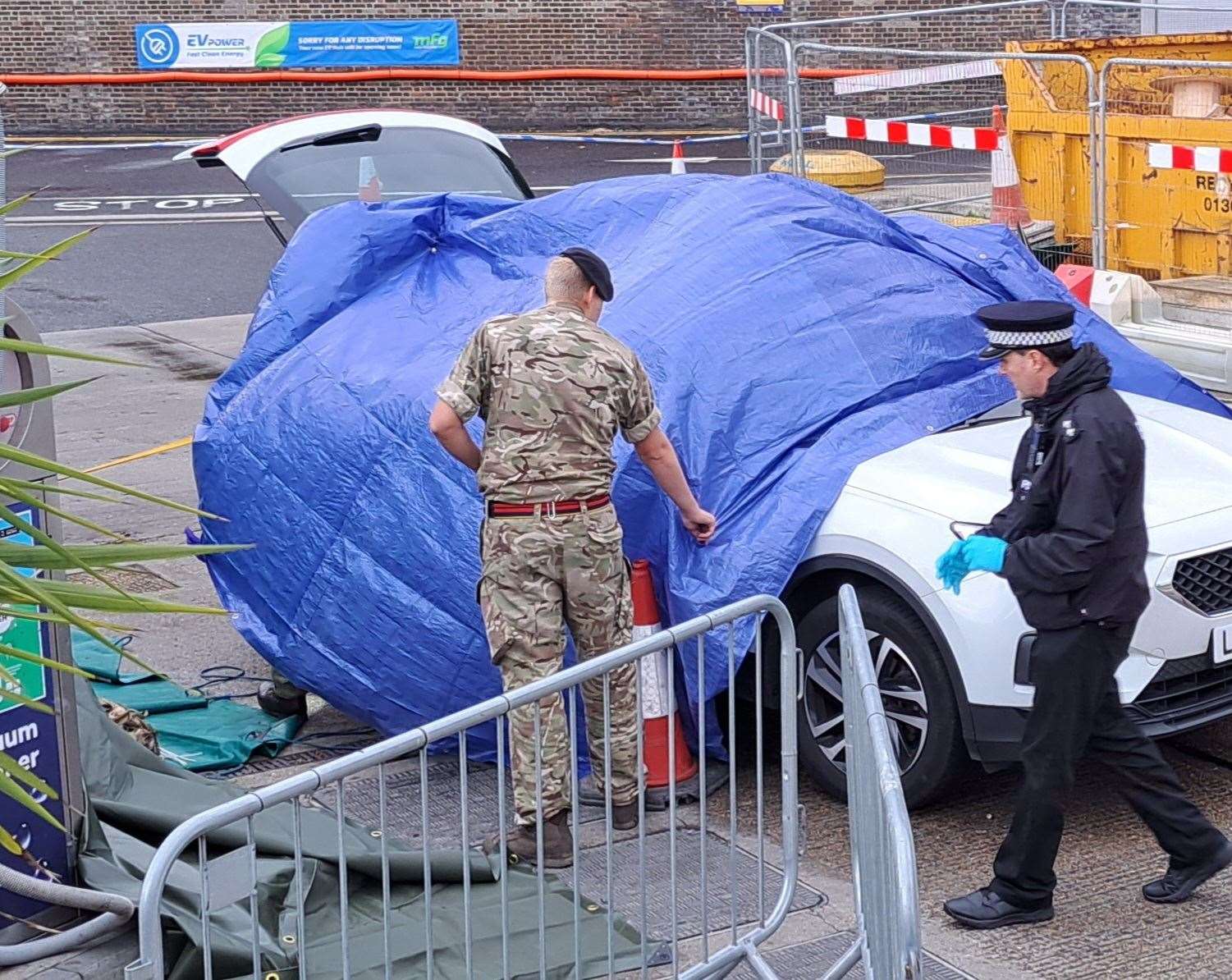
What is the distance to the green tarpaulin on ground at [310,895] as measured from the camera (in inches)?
161

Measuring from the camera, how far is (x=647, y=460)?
201 inches

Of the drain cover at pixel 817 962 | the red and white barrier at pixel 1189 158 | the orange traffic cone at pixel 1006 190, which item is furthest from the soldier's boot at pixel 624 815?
the orange traffic cone at pixel 1006 190

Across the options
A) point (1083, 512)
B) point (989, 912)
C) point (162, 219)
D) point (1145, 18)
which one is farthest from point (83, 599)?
point (1145, 18)

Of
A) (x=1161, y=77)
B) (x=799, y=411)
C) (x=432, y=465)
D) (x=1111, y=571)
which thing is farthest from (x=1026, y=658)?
(x=1161, y=77)

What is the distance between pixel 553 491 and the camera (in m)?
4.96

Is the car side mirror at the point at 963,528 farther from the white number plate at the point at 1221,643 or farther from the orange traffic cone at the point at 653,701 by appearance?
the orange traffic cone at the point at 653,701

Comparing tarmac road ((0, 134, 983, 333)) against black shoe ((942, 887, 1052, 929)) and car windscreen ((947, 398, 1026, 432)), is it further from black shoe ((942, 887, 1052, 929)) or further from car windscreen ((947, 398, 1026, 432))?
black shoe ((942, 887, 1052, 929))

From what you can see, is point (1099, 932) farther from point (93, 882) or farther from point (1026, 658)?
point (93, 882)

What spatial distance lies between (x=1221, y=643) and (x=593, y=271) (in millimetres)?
2130

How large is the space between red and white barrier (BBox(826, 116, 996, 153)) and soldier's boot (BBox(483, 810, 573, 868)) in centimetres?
645

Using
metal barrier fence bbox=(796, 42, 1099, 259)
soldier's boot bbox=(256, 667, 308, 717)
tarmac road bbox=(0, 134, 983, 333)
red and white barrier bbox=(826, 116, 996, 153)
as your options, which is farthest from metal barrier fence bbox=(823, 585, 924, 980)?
tarmac road bbox=(0, 134, 983, 333)

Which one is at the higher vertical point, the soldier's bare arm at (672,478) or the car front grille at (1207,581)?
the soldier's bare arm at (672,478)

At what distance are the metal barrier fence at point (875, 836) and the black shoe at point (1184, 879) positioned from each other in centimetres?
97

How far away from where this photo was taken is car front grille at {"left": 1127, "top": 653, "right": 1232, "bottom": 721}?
487 cm
